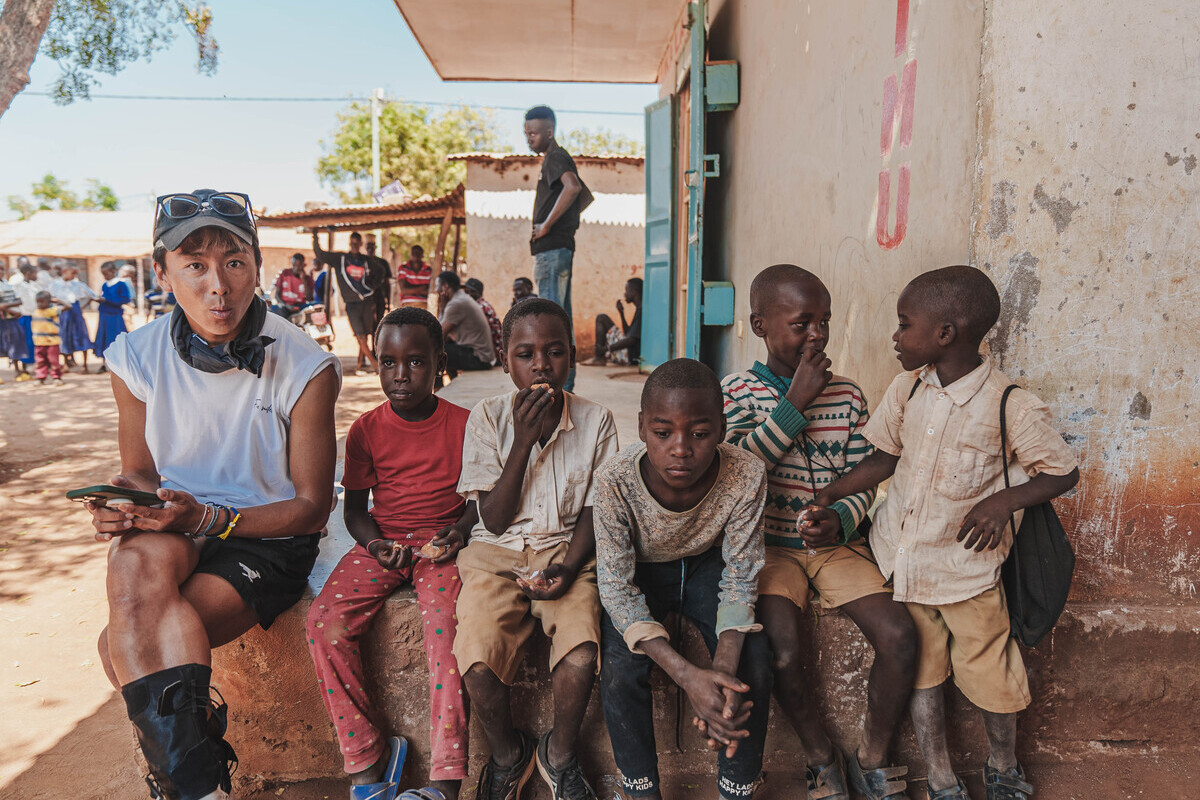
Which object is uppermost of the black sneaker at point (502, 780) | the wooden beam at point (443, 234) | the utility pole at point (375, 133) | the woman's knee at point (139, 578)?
the utility pole at point (375, 133)

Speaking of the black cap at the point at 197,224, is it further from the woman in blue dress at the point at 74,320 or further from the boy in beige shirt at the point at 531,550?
the woman in blue dress at the point at 74,320

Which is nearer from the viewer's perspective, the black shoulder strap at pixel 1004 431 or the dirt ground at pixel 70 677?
the black shoulder strap at pixel 1004 431

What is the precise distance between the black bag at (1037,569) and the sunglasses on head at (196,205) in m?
1.95

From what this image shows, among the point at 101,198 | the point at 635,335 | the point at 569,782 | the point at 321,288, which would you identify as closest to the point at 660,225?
the point at 635,335

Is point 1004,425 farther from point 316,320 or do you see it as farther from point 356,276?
point 316,320

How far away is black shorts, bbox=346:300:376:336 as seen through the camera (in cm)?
1000

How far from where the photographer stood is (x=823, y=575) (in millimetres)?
2039

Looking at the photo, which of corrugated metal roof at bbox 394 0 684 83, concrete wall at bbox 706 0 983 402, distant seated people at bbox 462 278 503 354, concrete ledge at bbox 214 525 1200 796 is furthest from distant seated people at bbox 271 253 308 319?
concrete ledge at bbox 214 525 1200 796

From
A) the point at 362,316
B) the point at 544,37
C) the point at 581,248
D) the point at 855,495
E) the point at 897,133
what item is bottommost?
the point at 855,495

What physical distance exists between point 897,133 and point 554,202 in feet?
9.13

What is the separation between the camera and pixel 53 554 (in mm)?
4246

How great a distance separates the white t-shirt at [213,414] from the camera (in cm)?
200

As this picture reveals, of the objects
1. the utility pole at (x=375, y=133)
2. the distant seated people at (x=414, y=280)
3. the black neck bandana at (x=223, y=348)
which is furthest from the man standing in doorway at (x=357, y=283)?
the utility pole at (x=375, y=133)

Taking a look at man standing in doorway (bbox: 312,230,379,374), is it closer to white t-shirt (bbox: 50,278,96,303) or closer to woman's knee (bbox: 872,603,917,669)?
white t-shirt (bbox: 50,278,96,303)
